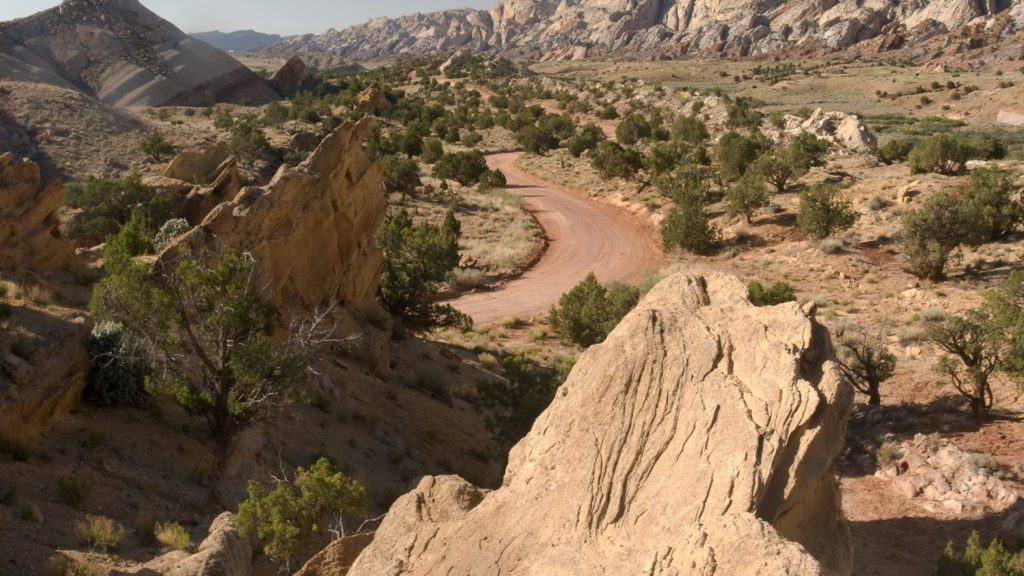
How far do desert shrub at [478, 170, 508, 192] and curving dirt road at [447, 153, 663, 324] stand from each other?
1.32 m

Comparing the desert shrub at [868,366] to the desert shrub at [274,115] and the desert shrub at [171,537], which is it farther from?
the desert shrub at [274,115]

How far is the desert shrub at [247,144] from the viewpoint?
49.7 metres

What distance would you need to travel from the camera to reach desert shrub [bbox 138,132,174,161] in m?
49.5

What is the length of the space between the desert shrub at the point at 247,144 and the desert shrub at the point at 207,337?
38.9 meters

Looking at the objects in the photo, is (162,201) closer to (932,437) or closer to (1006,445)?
(932,437)

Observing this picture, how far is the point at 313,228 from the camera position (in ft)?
62.6

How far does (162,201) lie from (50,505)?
1511 centimetres

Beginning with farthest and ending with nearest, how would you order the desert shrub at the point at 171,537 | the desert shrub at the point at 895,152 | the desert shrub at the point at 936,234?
1. the desert shrub at the point at 895,152
2. the desert shrub at the point at 936,234
3. the desert shrub at the point at 171,537

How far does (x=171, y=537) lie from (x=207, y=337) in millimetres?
4007

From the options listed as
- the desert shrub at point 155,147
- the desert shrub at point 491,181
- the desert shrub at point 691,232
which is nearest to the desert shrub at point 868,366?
the desert shrub at point 691,232

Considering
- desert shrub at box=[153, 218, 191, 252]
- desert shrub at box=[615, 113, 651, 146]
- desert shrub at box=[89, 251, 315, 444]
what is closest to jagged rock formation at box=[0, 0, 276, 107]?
desert shrub at box=[615, 113, 651, 146]

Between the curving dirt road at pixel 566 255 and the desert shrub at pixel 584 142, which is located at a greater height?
the desert shrub at pixel 584 142

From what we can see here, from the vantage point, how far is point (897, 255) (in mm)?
31750

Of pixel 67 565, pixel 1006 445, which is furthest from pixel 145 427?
pixel 1006 445
